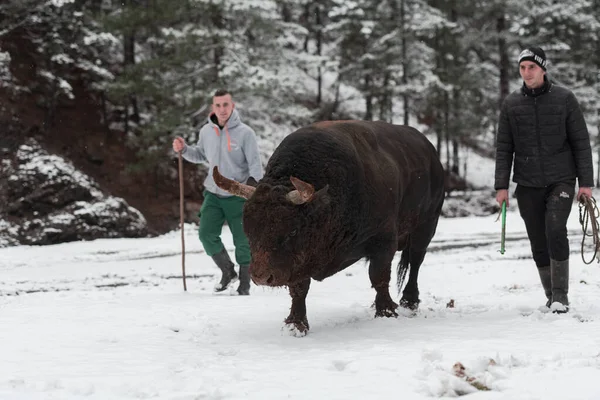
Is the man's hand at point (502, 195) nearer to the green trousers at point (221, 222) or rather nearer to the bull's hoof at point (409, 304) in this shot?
the bull's hoof at point (409, 304)

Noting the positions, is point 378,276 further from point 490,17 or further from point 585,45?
point 585,45

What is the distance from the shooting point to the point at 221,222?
8492 mm

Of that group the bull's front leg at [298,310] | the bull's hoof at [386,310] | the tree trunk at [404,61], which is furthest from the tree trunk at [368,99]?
the bull's front leg at [298,310]

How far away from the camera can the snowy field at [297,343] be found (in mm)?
3674

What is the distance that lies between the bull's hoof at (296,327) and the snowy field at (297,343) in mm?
83

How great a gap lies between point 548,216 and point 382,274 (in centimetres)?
173

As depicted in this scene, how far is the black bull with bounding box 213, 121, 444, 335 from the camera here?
4977 mm

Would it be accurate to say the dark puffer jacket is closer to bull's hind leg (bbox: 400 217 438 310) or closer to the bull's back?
the bull's back

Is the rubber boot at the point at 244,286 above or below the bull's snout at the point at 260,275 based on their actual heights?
below

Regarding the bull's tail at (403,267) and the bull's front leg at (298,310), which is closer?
the bull's front leg at (298,310)

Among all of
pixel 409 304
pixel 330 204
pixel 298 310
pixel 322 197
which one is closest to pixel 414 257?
pixel 409 304

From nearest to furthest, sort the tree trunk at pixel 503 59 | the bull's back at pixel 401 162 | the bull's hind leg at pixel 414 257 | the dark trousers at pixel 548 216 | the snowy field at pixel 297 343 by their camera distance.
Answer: the snowy field at pixel 297 343
the bull's back at pixel 401 162
the dark trousers at pixel 548 216
the bull's hind leg at pixel 414 257
the tree trunk at pixel 503 59

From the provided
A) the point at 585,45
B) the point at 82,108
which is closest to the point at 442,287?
the point at 82,108

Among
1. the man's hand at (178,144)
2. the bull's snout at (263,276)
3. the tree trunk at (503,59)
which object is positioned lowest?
the bull's snout at (263,276)
